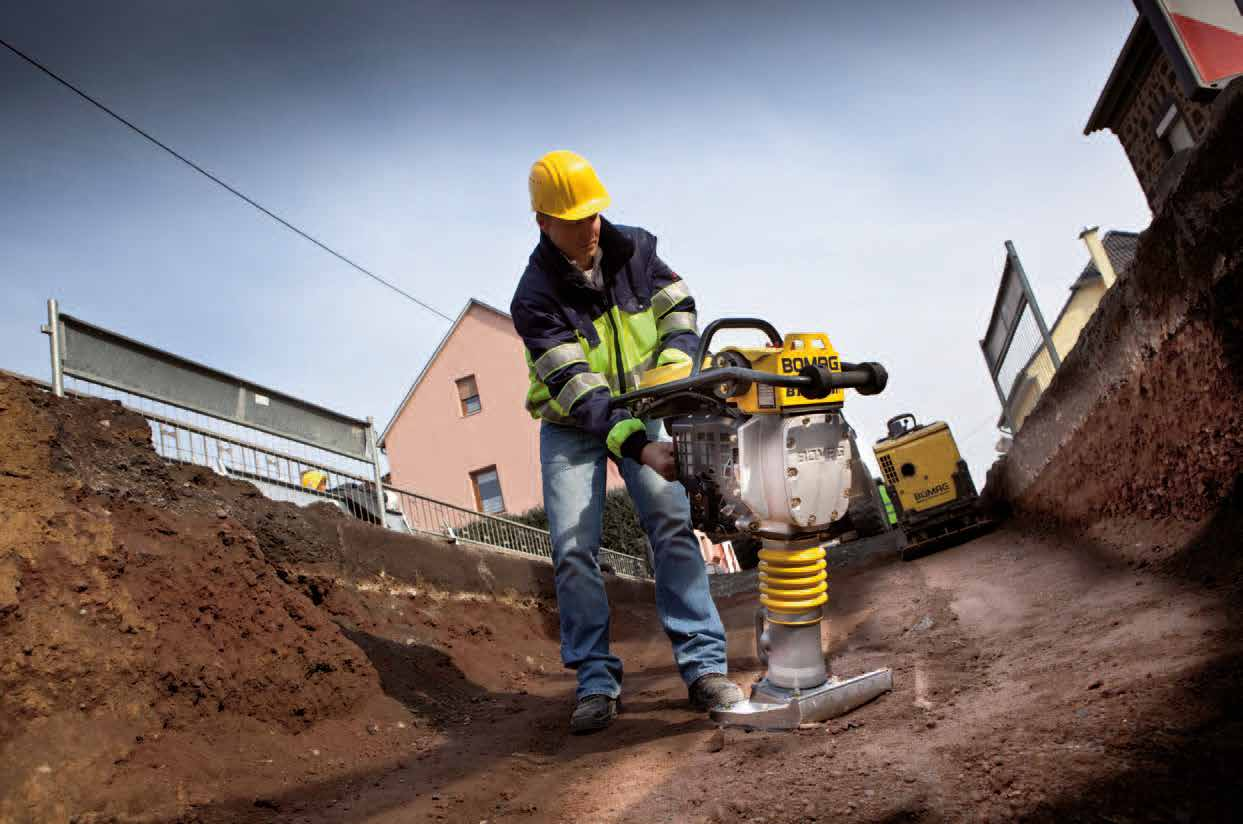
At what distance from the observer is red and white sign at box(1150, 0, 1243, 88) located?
6.05 metres

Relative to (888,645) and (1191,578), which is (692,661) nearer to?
(888,645)

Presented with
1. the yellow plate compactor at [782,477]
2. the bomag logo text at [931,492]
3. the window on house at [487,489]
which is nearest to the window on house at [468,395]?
the window on house at [487,489]

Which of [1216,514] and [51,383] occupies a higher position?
[51,383]

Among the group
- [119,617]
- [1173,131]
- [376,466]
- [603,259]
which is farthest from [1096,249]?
[119,617]

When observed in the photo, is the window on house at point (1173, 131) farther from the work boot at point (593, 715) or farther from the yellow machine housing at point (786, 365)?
the work boot at point (593, 715)

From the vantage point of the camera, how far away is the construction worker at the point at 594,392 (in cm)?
310

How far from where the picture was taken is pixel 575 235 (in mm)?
3195

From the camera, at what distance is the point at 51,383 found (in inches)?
172

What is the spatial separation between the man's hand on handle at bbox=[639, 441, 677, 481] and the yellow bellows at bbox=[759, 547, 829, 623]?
375 millimetres

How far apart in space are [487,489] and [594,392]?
Result: 1035 inches

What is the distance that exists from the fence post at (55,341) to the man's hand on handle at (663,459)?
339cm

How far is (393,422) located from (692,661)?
2859 centimetres

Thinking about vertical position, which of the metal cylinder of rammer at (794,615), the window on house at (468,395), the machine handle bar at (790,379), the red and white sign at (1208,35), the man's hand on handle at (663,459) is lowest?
the metal cylinder of rammer at (794,615)

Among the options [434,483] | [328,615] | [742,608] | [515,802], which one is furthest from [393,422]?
[515,802]
